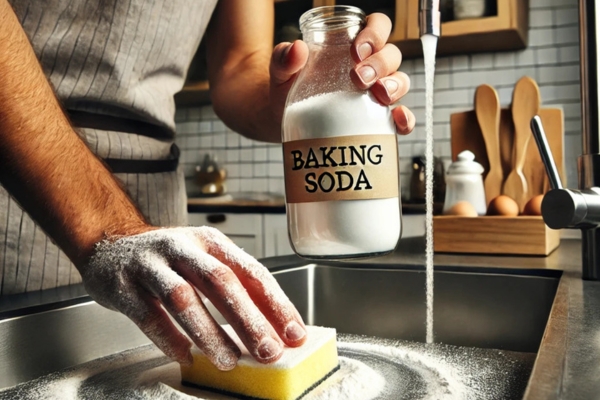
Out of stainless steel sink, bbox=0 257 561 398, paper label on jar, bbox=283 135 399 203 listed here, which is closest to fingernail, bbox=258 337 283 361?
paper label on jar, bbox=283 135 399 203

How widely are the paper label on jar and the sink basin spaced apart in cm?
32

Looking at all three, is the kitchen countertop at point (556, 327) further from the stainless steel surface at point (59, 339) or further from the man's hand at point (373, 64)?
the man's hand at point (373, 64)

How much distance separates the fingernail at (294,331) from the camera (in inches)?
16.7

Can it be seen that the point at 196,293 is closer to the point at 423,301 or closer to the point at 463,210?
the point at 423,301

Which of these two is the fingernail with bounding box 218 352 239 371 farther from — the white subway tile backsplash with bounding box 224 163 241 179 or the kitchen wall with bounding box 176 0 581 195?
the white subway tile backsplash with bounding box 224 163 241 179

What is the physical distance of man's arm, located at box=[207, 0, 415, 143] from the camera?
0.46m

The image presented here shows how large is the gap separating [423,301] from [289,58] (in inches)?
16.0

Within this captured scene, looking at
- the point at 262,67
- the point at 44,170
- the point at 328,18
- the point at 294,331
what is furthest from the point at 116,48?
the point at 294,331

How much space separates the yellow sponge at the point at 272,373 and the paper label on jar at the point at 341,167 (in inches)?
4.6

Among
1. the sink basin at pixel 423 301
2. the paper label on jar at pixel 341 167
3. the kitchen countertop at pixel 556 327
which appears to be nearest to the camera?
the kitchen countertop at pixel 556 327

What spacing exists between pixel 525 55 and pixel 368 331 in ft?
4.39

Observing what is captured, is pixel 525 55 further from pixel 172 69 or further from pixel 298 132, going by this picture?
pixel 298 132

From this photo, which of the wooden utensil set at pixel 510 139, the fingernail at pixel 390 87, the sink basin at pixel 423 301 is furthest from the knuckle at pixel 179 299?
the wooden utensil set at pixel 510 139

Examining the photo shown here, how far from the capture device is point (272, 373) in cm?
41
